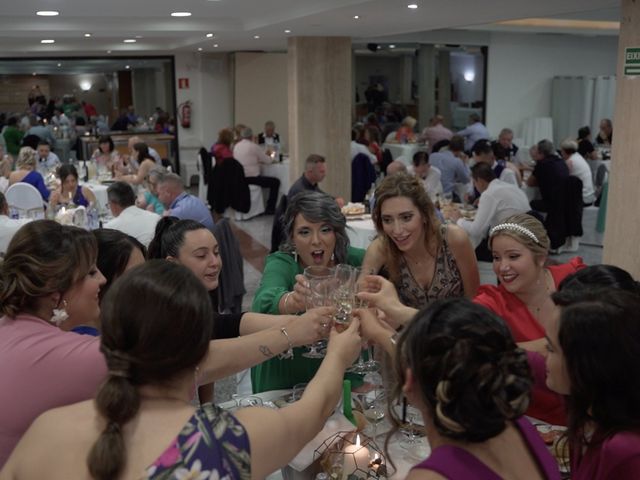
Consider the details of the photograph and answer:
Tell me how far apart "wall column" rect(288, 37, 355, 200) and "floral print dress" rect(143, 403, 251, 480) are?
28.3 ft

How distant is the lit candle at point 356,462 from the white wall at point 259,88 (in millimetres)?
13250

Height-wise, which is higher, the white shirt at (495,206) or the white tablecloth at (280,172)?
the white shirt at (495,206)

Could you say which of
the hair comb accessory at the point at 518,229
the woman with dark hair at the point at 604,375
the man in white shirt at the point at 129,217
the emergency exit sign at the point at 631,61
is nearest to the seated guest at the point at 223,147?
the man in white shirt at the point at 129,217

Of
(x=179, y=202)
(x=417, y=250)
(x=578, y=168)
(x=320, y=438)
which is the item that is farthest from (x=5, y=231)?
(x=578, y=168)

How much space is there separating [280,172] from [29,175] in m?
4.41

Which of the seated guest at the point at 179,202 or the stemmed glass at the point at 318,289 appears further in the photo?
the seated guest at the point at 179,202

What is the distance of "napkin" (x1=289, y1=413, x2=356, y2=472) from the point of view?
6.64 ft

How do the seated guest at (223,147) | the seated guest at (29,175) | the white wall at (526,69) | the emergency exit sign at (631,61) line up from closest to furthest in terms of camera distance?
the emergency exit sign at (631,61), the seated guest at (29,175), the seated guest at (223,147), the white wall at (526,69)

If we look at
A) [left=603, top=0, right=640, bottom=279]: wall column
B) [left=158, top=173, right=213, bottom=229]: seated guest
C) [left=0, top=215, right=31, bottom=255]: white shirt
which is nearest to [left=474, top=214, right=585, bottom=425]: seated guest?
[left=603, top=0, right=640, bottom=279]: wall column

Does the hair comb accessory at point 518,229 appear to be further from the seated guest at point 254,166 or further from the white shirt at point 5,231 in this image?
the seated guest at point 254,166

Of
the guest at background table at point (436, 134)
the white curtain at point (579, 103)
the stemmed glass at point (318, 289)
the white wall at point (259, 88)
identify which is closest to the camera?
the stemmed glass at point (318, 289)

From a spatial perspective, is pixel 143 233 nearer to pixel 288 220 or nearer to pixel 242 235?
pixel 288 220

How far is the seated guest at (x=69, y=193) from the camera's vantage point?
6875 mm

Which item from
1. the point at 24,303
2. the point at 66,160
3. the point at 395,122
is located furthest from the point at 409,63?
the point at 24,303
